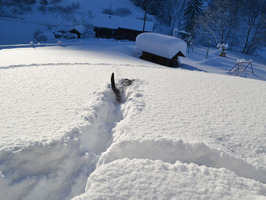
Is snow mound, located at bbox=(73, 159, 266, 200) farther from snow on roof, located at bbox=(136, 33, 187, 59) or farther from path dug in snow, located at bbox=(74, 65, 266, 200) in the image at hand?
snow on roof, located at bbox=(136, 33, 187, 59)

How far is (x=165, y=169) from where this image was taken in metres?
2.84

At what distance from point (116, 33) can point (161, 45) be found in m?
16.4

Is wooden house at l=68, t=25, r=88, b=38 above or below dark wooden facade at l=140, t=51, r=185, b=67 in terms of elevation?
above

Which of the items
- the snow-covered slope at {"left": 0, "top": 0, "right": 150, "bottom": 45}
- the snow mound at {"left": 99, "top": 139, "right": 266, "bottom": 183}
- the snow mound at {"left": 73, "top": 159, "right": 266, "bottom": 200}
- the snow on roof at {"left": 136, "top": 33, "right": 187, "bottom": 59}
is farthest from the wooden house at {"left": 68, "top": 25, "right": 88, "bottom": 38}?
the snow mound at {"left": 73, "top": 159, "right": 266, "bottom": 200}

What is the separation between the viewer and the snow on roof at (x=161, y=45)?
15.6 metres

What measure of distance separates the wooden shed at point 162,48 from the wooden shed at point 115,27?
13944 mm

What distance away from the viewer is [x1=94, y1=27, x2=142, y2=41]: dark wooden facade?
29.7m

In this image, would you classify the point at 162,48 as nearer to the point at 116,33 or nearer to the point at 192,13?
the point at 116,33

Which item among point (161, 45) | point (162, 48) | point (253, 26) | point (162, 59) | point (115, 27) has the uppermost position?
point (253, 26)

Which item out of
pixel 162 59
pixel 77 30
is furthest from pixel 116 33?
pixel 162 59

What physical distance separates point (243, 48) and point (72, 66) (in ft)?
113

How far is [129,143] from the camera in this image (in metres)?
3.44

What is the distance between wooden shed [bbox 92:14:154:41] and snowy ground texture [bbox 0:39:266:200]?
2567cm

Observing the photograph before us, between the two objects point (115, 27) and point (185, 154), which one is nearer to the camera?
point (185, 154)
